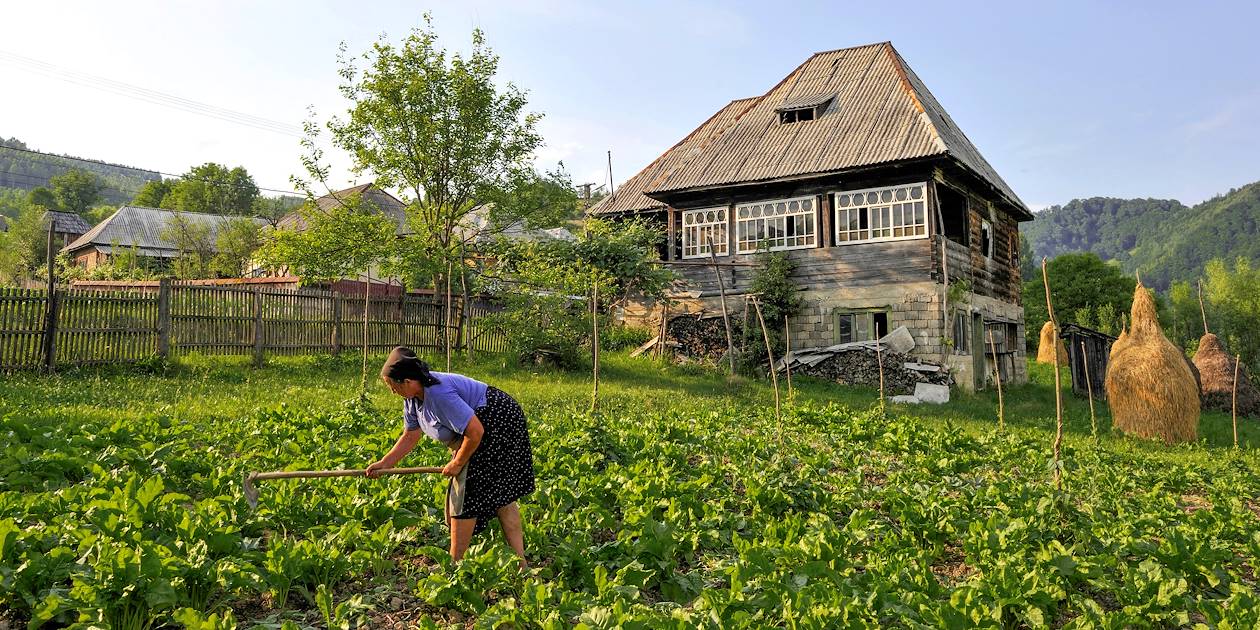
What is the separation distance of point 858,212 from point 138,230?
4604 cm

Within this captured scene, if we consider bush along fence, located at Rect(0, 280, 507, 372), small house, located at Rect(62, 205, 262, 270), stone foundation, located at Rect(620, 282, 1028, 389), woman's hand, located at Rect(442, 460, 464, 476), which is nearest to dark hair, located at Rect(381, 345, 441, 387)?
woman's hand, located at Rect(442, 460, 464, 476)

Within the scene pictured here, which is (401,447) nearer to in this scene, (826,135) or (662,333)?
(662,333)

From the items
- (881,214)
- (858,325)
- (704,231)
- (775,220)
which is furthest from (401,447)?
(704,231)

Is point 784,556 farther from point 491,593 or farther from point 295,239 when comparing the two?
point 295,239

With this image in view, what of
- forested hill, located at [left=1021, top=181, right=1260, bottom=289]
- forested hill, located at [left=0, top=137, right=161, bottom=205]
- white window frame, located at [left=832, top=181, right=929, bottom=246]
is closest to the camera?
white window frame, located at [left=832, top=181, right=929, bottom=246]

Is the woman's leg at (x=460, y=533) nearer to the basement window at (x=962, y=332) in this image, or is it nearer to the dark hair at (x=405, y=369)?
the dark hair at (x=405, y=369)

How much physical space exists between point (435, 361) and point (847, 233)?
33.0 feet

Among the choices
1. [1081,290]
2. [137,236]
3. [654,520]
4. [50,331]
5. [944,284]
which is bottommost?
[654,520]

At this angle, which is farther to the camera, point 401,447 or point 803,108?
point 803,108

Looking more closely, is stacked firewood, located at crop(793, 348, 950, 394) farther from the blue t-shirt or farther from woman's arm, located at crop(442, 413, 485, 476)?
woman's arm, located at crop(442, 413, 485, 476)

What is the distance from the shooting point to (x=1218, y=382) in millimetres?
19328

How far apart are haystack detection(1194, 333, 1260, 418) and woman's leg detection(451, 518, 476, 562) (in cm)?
2088

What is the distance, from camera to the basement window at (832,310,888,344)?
18406 mm

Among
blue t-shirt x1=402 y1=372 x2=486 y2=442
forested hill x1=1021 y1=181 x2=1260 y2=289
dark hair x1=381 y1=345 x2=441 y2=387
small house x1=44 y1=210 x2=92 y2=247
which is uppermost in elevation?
forested hill x1=1021 y1=181 x2=1260 y2=289
